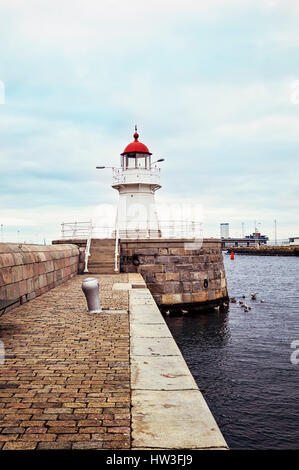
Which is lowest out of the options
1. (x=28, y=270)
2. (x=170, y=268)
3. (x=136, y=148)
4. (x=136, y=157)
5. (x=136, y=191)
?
(x=170, y=268)

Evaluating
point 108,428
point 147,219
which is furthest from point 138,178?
point 108,428

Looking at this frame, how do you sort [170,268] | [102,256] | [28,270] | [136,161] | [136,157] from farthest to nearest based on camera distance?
[136,161] → [136,157] → [102,256] → [170,268] → [28,270]

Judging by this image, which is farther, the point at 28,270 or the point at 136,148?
the point at 136,148

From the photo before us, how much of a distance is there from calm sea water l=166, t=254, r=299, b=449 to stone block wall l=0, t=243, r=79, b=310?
179 inches

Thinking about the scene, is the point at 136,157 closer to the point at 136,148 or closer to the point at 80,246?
the point at 136,148

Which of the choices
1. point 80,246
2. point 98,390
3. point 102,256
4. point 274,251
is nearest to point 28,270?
point 98,390

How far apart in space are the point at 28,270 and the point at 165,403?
7.05m

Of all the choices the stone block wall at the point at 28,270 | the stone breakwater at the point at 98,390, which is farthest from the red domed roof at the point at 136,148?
the stone breakwater at the point at 98,390

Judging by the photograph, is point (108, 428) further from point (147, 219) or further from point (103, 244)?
point (147, 219)

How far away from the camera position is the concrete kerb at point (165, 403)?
3.09m

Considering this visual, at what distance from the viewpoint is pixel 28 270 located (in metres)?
10.1

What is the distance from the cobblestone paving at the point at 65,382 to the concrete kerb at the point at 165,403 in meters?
0.12

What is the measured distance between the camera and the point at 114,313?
332 inches

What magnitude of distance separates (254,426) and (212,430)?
5.38m
